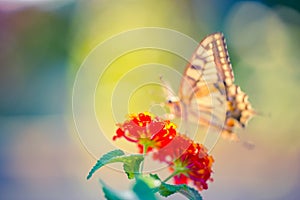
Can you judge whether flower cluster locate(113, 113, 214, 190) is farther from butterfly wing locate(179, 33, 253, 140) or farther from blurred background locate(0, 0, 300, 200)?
blurred background locate(0, 0, 300, 200)

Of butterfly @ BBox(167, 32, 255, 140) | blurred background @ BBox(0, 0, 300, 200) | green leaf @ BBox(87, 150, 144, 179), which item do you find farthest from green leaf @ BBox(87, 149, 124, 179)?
blurred background @ BBox(0, 0, 300, 200)

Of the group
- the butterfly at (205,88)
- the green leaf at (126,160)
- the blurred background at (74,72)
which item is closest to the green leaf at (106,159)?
the green leaf at (126,160)

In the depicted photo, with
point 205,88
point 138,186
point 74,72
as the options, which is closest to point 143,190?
point 138,186

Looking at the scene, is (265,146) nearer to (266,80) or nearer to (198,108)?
(266,80)

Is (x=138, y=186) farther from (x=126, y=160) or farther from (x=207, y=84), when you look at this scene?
(x=207, y=84)

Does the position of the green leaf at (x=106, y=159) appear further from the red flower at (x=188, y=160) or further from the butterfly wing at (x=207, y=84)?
the butterfly wing at (x=207, y=84)

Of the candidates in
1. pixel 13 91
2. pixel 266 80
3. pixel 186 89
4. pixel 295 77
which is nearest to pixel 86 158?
pixel 13 91

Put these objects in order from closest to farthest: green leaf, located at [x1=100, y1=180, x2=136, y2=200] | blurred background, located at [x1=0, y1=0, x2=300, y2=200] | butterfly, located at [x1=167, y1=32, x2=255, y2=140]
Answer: green leaf, located at [x1=100, y1=180, x2=136, y2=200] → butterfly, located at [x1=167, y1=32, x2=255, y2=140] → blurred background, located at [x1=0, y1=0, x2=300, y2=200]
